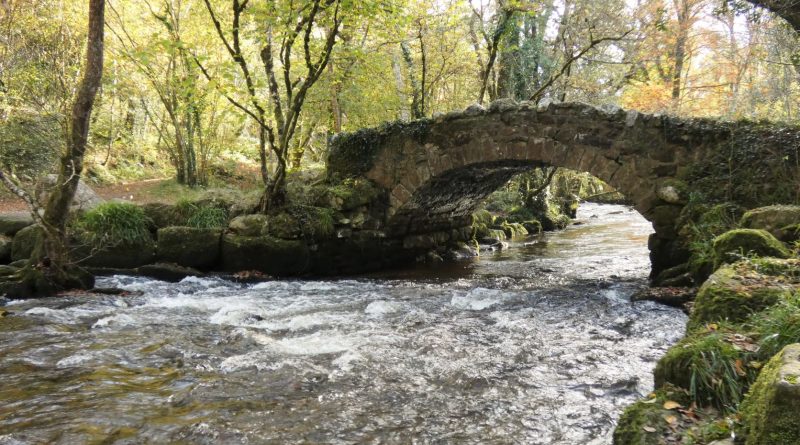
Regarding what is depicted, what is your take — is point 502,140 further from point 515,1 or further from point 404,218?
point 515,1

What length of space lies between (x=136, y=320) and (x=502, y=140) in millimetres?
6348

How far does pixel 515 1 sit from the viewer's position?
38.4ft

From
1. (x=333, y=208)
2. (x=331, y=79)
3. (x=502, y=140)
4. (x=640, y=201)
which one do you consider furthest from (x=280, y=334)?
(x=331, y=79)

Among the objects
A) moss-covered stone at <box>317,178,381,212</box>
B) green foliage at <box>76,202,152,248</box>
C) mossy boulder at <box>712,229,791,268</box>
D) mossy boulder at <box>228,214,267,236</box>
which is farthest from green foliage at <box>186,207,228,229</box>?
mossy boulder at <box>712,229,791,268</box>

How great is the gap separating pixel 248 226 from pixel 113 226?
2.19m

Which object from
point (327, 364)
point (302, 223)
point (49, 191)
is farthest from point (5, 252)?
point (327, 364)

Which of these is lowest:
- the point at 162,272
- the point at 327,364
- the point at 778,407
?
the point at 327,364

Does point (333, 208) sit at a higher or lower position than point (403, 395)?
higher

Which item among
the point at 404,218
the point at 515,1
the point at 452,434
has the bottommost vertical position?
the point at 452,434

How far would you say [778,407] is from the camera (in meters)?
1.74

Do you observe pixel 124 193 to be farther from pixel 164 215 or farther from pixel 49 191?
pixel 164 215

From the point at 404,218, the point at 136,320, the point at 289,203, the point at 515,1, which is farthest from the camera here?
the point at 515,1

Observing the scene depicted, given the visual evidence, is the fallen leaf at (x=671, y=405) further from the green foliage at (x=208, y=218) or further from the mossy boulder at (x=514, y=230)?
the mossy boulder at (x=514, y=230)

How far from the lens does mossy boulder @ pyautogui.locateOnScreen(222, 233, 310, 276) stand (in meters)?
9.17
